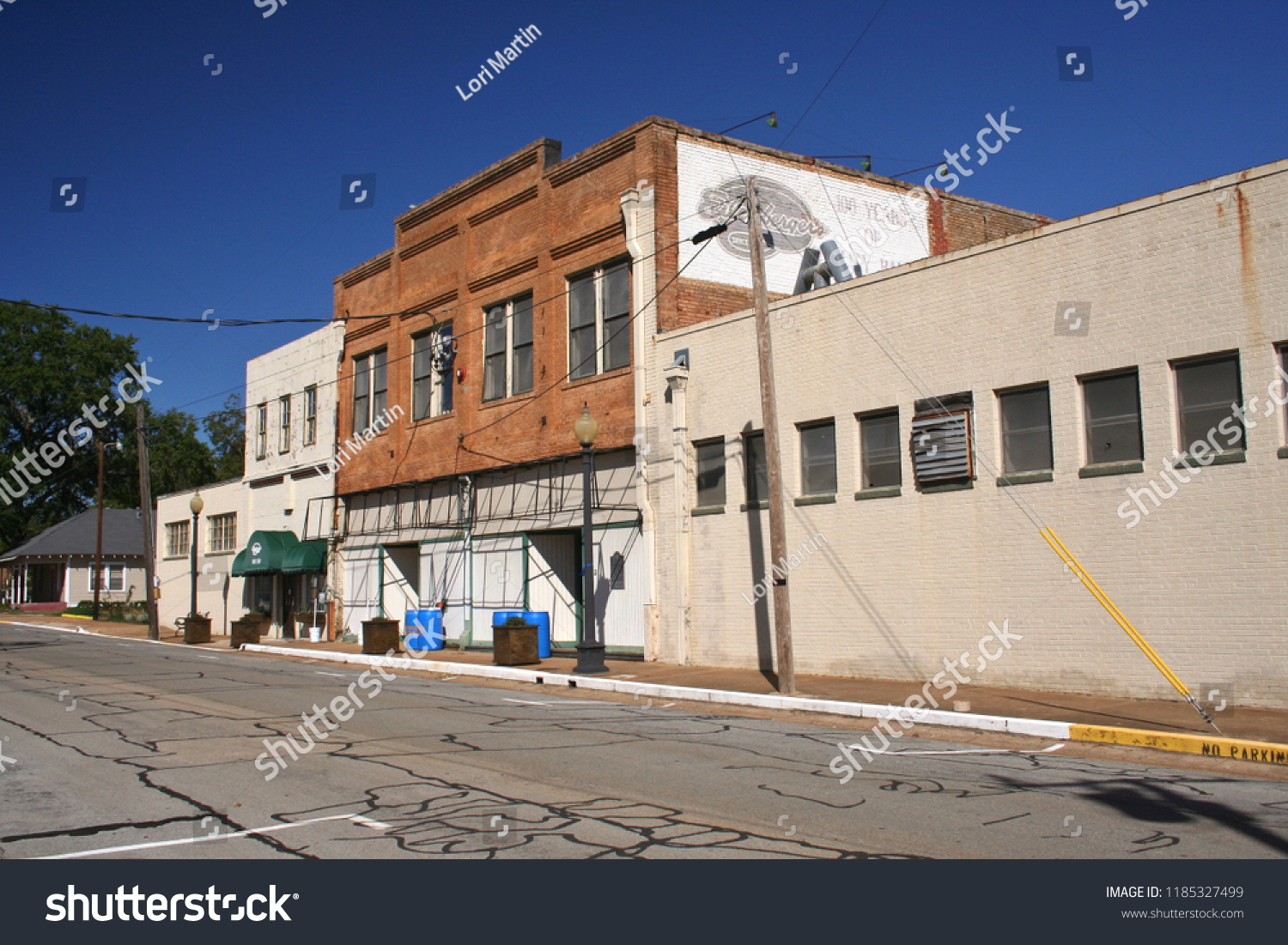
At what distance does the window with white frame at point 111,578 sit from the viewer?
195 feet

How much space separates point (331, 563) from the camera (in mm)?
32125

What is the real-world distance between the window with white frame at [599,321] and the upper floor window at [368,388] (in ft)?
31.3

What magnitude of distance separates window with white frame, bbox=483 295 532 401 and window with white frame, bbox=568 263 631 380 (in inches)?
72.9

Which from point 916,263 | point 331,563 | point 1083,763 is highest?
point 916,263

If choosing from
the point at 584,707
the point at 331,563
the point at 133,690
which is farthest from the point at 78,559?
the point at 584,707

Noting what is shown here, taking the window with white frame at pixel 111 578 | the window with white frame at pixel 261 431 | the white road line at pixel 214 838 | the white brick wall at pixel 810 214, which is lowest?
the white road line at pixel 214 838

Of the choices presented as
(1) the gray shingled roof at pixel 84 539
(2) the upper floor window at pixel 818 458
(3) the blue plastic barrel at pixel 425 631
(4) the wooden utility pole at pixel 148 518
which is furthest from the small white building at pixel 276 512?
(1) the gray shingled roof at pixel 84 539

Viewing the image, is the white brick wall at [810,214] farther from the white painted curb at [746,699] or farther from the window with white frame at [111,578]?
the window with white frame at [111,578]

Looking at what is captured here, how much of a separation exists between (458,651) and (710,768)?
16.9 metres

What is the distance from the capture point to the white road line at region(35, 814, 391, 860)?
6219mm

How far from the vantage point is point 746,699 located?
571 inches

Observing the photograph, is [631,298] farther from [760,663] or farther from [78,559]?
[78,559]

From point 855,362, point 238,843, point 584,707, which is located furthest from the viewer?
point 855,362

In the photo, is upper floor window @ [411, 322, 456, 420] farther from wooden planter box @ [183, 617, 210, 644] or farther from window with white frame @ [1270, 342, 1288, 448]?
window with white frame @ [1270, 342, 1288, 448]
